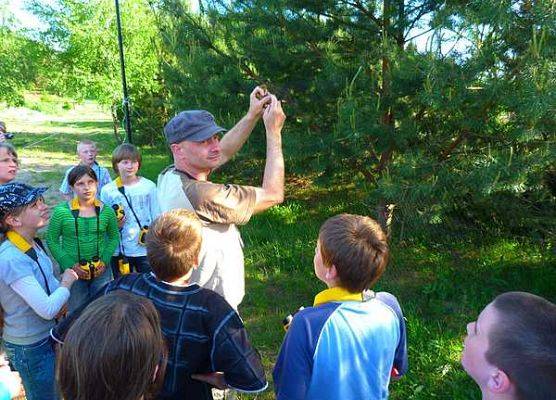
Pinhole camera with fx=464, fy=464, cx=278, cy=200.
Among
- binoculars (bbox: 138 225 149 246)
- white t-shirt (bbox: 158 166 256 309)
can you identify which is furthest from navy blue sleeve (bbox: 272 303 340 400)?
binoculars (bbox: 138 225 149 246)

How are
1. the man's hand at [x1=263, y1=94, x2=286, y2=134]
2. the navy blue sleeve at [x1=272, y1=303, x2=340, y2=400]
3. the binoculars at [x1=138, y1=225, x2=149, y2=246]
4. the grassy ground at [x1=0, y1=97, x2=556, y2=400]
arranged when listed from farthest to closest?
the binoculars at [x1=138, y1=225, x2=149, y2=246] < the grassy ground at [x1=0, y1=97, x2=556, y2=400] < the man's hand at [x1=263, y1=94, x2=286, y2=134] < the navy blue sleeve at [x1=272, y1=303, x2=340, y2=400]

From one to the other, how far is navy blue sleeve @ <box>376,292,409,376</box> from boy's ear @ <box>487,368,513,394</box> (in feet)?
2.08

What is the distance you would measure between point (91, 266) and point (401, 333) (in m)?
2.20

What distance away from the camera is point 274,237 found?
558 cm

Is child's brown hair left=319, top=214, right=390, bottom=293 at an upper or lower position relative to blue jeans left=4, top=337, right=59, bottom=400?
upper

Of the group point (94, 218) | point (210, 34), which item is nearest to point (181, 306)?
point (94, 218)

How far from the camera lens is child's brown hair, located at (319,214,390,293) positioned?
1634 mm

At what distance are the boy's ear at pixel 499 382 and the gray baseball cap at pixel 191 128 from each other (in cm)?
142

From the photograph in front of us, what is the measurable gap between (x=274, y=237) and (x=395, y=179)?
2455 millimetres

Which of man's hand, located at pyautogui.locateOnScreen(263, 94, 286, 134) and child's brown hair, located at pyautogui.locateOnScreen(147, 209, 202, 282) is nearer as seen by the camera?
child's brown hair, located at pyautogui.locateOnScreen(147, 209, 202, 282)

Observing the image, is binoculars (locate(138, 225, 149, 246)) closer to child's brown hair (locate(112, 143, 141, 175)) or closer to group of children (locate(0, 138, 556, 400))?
child's brown hair (locate(112, 143, 141, 175))

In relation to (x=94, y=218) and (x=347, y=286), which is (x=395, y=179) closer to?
(x=347, y=286)

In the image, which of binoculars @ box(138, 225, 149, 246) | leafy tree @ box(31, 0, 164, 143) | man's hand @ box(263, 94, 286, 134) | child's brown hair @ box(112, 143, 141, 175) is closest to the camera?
man's hand @ box(263, 94, 286, 134)

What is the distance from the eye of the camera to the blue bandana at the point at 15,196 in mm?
2314
